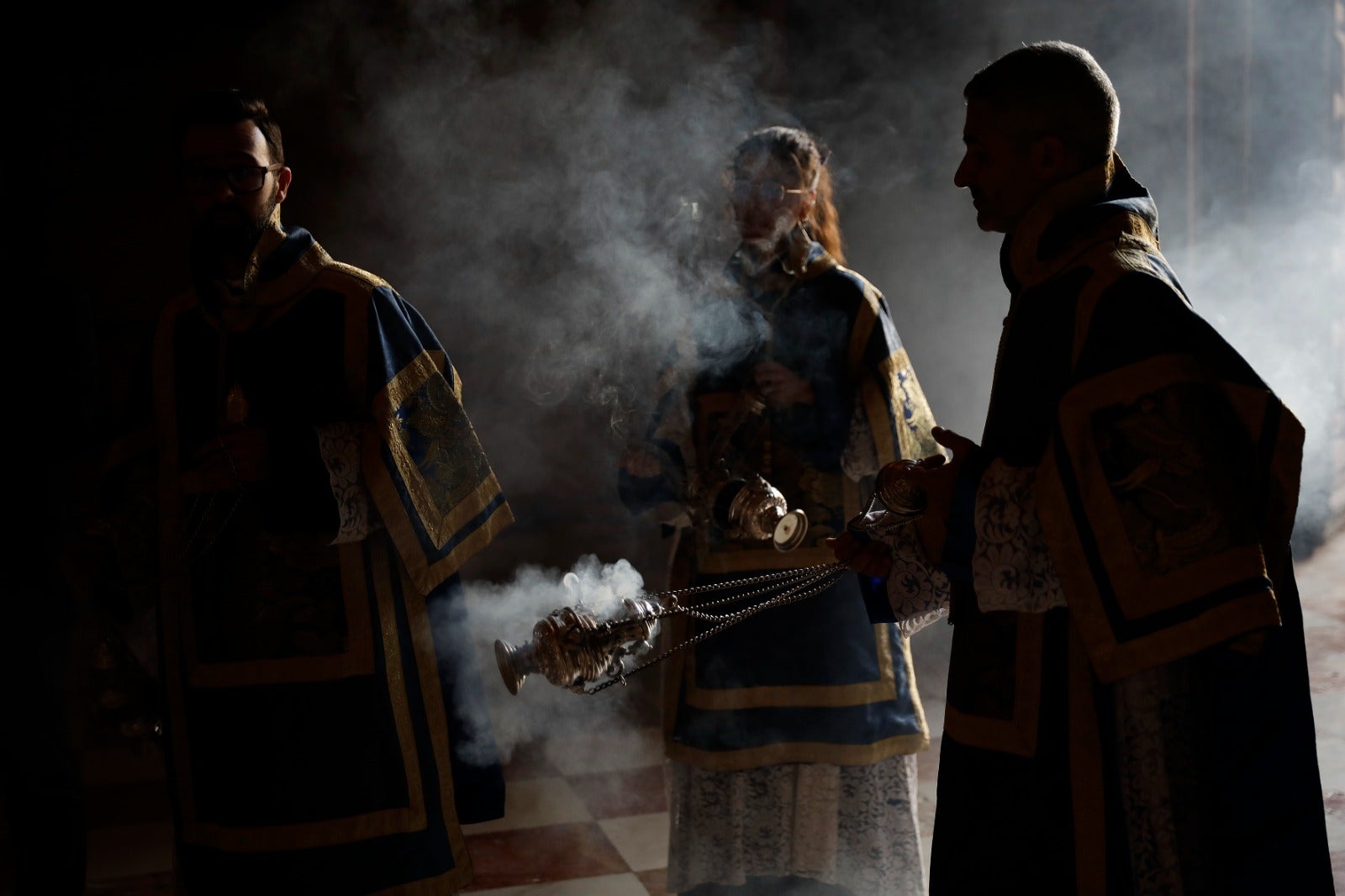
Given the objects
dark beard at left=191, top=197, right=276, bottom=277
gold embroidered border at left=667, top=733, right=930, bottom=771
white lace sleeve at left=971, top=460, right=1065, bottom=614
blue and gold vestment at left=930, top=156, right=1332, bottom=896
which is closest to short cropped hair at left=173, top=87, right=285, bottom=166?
dark beard at left=191, top=197, right=276, bottom=277

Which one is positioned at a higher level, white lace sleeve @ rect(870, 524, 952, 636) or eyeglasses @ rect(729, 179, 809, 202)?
eyeglasses @ rect(729, 179, 809, 202)

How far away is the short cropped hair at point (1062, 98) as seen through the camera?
1.68 m

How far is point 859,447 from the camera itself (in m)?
2.82

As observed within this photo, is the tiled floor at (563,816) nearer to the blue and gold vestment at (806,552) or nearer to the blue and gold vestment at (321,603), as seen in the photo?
the blue and gold vestment at (321,603)

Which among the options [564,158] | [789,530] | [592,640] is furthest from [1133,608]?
[564,158]

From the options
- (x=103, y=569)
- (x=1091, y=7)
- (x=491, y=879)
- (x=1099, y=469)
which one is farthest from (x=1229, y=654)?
(x=1091, y=7)

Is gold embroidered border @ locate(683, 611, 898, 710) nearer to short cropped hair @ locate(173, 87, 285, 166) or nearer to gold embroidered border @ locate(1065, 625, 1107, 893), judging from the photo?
gold embroidered border @ locate(1065, 625, 1107, 893)

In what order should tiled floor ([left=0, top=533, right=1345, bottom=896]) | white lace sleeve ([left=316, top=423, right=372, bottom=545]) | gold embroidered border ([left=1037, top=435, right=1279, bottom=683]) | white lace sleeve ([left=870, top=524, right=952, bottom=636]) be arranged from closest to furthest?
gold embroidered border ([left=1037, top=435, right=1279, bottom=683]), white lace sleeve ([left=870, top=524, right=952, bottom=636]), white lace sleeve ([left=316, top=423, right=372, bottom=545]), tiled floor ([left=0, top=533, right=1345, bottom=896])

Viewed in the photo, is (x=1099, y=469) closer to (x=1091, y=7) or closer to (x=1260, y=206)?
(x=1091, y=7)

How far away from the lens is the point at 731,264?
9.71 ft

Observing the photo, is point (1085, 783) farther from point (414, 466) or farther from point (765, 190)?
point (765, 190)

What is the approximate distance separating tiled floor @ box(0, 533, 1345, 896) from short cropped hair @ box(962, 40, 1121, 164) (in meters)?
2.03

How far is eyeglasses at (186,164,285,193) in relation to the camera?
2256 mm

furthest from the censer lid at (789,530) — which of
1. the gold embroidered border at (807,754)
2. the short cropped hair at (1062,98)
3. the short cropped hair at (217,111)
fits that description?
the short cropped hair at (217,111)
